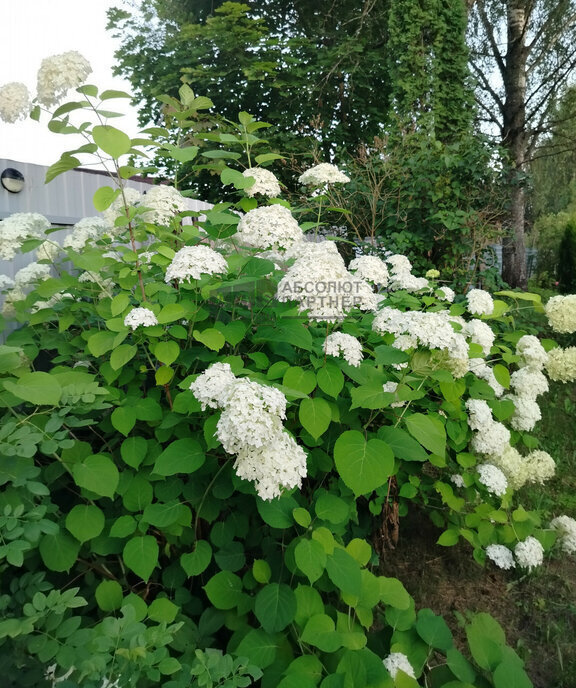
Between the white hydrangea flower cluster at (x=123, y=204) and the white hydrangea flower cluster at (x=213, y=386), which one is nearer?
the white hydrangea flower cluster at (x=213, y=386)

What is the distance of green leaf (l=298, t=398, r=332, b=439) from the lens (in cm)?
142

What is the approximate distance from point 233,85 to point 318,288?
11.7 m

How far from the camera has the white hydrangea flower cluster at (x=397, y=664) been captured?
142cm

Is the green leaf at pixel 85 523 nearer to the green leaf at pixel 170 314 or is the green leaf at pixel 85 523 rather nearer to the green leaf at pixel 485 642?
the green leaf at pixel 170 314

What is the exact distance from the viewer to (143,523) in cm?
147

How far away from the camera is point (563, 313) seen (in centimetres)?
271

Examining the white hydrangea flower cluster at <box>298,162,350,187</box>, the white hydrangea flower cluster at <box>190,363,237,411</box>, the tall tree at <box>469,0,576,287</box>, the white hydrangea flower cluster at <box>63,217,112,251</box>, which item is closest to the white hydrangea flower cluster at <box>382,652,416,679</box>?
the white hydrangea flower cluster at <box>190,363,237,411</box>

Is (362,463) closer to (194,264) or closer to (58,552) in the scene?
(194,264)

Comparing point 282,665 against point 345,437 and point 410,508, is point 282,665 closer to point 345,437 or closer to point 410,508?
point 345,437

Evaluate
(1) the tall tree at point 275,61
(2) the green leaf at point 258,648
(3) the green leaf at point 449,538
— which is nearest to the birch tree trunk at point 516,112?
(1) the tall tree at point 275,61

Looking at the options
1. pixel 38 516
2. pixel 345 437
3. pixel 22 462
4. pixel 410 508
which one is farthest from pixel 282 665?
pixel 410 508

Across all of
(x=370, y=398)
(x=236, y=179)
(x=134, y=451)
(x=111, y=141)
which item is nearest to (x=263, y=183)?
(x=236, y=179)

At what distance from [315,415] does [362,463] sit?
0.19 metres

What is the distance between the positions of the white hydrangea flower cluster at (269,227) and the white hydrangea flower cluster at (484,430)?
1.13m
